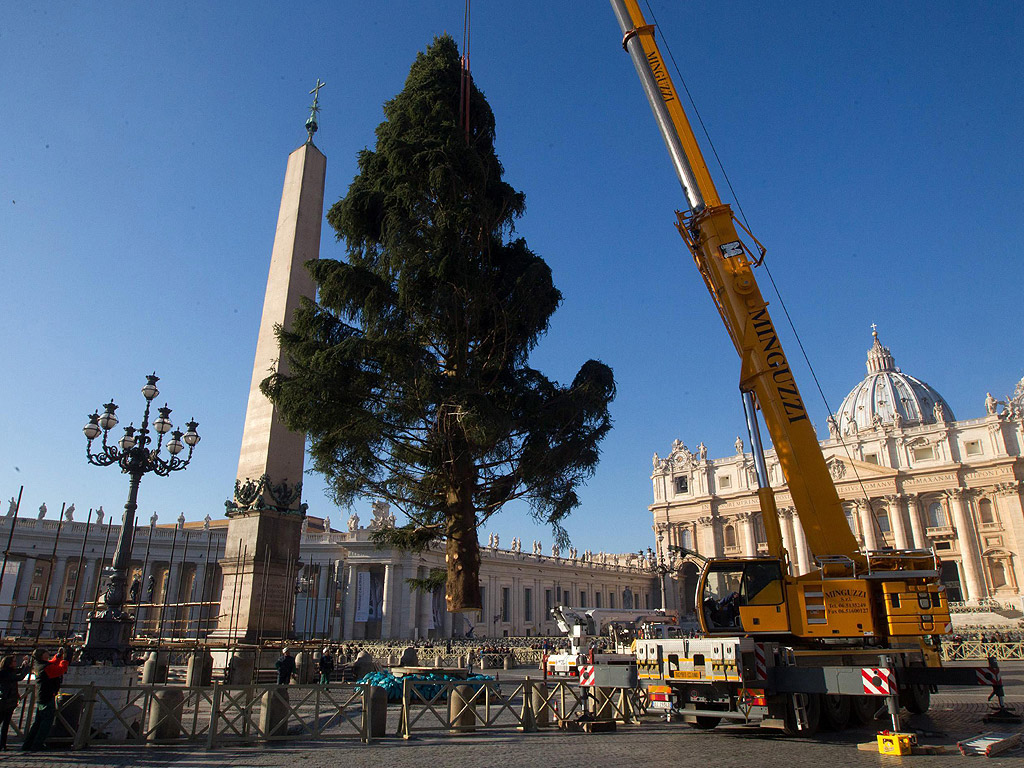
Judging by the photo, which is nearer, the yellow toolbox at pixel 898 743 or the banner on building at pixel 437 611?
the yellow toolbox at pixel 898 743

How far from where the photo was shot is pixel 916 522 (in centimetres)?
6975

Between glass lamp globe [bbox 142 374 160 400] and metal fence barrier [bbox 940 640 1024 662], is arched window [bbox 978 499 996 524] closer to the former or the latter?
metal fence barrier [bbox 940 640 1024 662]

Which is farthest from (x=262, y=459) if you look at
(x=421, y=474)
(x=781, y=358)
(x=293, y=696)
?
(x=781, y=358)

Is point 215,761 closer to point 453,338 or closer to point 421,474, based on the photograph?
point 421,474

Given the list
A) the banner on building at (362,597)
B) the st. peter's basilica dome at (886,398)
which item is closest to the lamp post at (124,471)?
the banner on building at (362,597)

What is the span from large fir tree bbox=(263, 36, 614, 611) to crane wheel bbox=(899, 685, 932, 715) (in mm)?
6655

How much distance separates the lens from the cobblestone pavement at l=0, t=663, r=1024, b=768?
8047 mm

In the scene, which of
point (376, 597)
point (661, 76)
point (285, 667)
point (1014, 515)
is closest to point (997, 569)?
point (1014, 515)

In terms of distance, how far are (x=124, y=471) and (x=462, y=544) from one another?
734 centimetres

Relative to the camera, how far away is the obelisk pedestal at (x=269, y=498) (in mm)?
A: 15250

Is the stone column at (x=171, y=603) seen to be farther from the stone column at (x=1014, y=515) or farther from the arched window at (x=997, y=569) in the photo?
the stone column at (x=1014, y=515)

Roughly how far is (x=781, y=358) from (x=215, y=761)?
33.3 ft

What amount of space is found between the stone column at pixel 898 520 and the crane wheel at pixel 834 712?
68.2m

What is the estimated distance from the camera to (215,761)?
8273 millimetres
